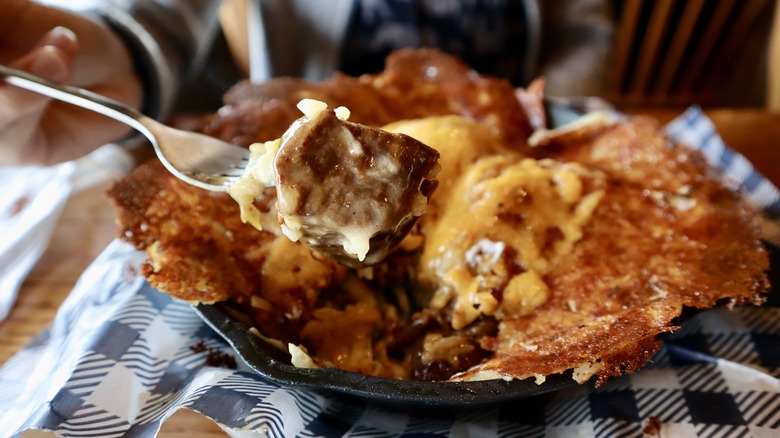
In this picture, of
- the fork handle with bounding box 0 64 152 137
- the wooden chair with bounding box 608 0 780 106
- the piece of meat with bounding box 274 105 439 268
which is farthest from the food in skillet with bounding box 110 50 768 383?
the wooden chair with bounding box 608 0 780 106

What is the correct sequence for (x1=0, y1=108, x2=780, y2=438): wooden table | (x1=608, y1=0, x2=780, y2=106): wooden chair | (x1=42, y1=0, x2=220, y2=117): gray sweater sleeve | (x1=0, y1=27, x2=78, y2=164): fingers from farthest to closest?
1. (x1=608, y1=0, x2=780, y2=106): wooden chair
2. (x1=42, y1=0, x2=220, y2=117): gray sweater sleeve
3. (x1=0, y1=108, x2=780, y2=438): wooden table
4. (x1=0, y1=27, x2=78, y2=164): fingers

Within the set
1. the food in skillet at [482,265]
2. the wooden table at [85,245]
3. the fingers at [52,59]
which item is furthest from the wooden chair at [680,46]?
the fingers at [52,59]

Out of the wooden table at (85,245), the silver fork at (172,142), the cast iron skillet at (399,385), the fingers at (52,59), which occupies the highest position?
the fingers at (52,59)

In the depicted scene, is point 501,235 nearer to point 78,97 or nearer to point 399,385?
point 399,385

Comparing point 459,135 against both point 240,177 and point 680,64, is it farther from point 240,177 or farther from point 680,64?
point 680,64

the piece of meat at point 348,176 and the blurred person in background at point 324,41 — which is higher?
the piece of meat at point 348,176

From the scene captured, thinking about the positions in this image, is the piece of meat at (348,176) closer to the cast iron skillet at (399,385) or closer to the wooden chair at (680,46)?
the cast iron skillet at (399,385)

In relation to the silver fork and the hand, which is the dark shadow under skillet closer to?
the silver fork

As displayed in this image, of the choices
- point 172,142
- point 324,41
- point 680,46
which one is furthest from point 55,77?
point 680,46
